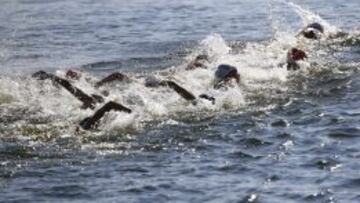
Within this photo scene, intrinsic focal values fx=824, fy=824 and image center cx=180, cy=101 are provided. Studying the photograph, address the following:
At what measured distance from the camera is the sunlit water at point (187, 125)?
10.4 metres

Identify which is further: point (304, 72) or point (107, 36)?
point (107, 36)

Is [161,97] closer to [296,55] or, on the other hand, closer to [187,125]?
[187,125]

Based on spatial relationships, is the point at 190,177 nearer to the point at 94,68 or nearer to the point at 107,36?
the point at 94,68

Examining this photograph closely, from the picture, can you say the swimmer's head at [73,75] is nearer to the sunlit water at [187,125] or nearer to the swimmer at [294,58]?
the sunlit water at [187,125]

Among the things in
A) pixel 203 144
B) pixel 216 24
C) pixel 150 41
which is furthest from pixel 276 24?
pixel 203 144

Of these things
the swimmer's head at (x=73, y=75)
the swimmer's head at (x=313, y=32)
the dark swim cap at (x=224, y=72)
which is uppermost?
the swimmer's head at (x=313, y=32)

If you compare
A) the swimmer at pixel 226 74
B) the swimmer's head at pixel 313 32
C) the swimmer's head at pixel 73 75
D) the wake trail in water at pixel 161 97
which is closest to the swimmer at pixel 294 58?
the wake trail in water at pixel 161 97

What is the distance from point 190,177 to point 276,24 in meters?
15.7

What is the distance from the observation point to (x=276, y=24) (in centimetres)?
2577

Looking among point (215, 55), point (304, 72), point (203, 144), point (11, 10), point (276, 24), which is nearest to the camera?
point (203, 144)

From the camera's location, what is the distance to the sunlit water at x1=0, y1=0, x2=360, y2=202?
1039cm

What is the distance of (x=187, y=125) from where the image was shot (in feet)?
43.6

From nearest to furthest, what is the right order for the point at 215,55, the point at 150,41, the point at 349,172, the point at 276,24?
the point at 349,172
the point at 215,55
the point at 150,41
the point at 276,24

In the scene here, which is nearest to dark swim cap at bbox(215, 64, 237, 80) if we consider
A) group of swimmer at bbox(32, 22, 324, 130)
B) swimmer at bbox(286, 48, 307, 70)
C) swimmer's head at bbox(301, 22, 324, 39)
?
group of swimmer at bbox(32, 22, 324, 130)
